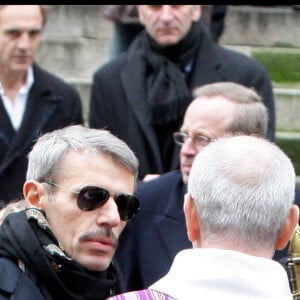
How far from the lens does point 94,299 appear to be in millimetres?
3857

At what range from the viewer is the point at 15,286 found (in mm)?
3723

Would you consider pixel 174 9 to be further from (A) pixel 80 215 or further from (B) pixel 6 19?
(A) pixel 80 215

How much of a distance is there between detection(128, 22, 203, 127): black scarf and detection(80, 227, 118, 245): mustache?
2134 millimetres

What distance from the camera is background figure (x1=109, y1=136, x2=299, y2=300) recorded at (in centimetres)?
297

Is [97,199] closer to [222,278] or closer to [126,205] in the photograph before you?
[126,205]

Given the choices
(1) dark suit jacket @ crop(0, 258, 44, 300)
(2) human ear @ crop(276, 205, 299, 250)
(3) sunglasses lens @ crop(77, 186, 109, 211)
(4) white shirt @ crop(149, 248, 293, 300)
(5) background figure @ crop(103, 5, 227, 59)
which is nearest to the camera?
(4) white shirt @ crop(149, 248, 293, 300)

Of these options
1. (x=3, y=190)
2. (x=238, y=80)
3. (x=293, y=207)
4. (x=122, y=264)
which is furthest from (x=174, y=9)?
(x=293, y=207)

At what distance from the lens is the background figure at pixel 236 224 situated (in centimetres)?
297

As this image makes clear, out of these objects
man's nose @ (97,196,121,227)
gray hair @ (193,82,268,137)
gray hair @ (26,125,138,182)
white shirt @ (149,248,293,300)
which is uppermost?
white shirt @ (149,248,293,300)

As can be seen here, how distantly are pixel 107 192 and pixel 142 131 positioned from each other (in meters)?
2.15

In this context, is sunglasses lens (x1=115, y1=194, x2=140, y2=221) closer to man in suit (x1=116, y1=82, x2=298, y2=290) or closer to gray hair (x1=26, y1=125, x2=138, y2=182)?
gray hair (x1=26, y1=125, x2=138, y2=182)

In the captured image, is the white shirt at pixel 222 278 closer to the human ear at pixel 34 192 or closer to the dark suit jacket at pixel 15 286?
the dark suit jacket at pixel 15 286

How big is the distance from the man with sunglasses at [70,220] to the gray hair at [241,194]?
2.50 feet


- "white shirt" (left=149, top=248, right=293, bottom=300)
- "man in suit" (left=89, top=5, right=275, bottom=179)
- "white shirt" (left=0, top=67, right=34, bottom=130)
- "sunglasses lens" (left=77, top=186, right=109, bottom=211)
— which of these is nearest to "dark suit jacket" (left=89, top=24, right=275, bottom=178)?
"man in suit" (left=89, top=5, right=275, bottom=179)
